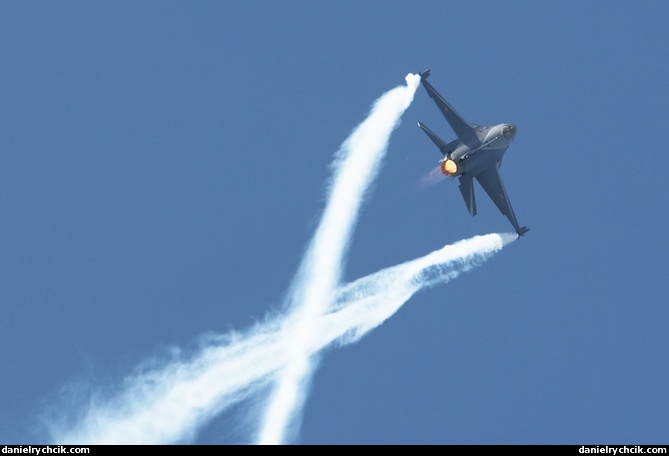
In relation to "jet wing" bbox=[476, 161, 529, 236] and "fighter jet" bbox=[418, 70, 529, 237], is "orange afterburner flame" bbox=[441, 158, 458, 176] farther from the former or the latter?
"jet wing" bbox=[476, 161, 529, 236]

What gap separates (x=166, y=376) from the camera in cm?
7288

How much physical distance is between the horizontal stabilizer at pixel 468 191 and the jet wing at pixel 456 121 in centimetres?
239

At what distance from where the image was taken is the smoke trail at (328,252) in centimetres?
7300

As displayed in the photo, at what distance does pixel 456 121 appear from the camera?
7900cm

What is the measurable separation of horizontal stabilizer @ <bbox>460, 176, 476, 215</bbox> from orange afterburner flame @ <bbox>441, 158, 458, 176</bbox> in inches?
70.9

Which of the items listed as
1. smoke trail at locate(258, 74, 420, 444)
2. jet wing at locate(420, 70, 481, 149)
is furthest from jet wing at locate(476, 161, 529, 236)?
smoke trail at locate(258, 74, 420, 444)

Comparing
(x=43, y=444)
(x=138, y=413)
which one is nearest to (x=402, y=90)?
(x=138, y=413)

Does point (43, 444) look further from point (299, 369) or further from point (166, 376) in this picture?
point (299, 369)

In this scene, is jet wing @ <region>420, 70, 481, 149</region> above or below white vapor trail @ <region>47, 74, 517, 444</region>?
above

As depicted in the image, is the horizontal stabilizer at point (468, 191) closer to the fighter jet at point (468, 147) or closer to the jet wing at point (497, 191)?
the fighter jet at point (468, 147)

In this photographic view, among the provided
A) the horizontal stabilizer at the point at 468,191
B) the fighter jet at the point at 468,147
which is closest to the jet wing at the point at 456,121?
the fighter jet at the point at 468,147

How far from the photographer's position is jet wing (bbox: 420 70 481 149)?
7875 cm
